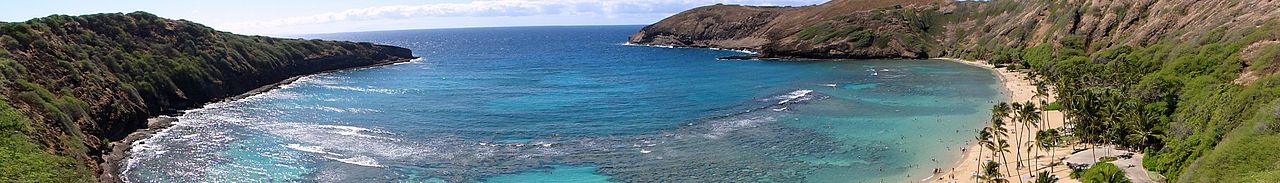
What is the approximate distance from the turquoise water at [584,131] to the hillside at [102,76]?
465 centimetres

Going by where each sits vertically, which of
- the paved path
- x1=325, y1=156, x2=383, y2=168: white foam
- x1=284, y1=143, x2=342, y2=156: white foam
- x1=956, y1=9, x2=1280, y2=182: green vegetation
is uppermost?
x1=956, y1=9, x2=1280, y2=182: green vegetation

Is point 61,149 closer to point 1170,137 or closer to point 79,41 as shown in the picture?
point 79,41

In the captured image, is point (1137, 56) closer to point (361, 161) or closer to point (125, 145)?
point (361, 161)

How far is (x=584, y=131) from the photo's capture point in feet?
259

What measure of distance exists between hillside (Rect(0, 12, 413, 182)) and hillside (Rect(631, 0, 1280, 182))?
2773 inches

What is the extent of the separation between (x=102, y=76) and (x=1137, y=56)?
12086 centimetres

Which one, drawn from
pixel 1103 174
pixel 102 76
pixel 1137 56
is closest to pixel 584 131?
pixel 1103 174

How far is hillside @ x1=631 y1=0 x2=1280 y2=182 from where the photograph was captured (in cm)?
5112

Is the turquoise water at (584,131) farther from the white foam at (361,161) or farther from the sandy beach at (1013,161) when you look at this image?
the sandy beach at (1013,161)

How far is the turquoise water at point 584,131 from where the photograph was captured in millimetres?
61656

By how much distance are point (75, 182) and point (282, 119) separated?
37.1m

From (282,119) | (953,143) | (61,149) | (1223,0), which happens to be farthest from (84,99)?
(1223,0)

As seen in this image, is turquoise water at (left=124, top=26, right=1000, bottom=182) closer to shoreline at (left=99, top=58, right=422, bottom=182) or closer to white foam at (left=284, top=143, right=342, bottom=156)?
white foam at (left=284, top=143, right=342, bottom=156)

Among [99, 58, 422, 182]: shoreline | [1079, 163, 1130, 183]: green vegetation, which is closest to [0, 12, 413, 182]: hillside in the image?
[99, 58, 422, 182]: shoreline
